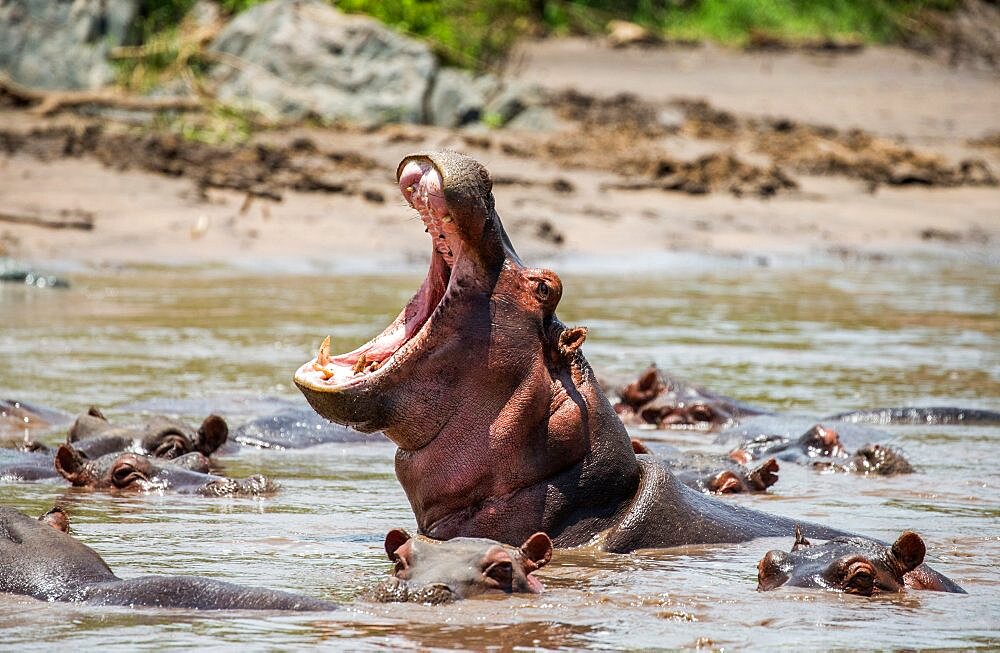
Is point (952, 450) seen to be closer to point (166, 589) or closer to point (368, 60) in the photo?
point (166, 589)

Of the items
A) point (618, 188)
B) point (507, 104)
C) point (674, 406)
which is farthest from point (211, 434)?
point (507, 104)

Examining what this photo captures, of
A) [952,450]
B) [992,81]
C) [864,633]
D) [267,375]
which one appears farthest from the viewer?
[992,81]

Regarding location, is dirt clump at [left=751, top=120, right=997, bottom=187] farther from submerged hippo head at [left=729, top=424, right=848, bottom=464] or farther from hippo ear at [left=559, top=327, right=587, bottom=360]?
hippo ear at [left=559, top=327, right=587, bottom=360]

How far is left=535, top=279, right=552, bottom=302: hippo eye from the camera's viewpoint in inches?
192

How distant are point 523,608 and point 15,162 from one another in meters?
11.4

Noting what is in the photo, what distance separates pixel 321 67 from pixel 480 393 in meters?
13.6

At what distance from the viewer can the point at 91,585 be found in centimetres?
425

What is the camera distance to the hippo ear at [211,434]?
6.84 meters

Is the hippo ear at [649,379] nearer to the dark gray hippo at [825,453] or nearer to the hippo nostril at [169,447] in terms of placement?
the dark gray hippo at [825,453]

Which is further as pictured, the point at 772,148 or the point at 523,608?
the point at 772,148

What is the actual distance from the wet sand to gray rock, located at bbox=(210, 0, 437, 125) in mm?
594

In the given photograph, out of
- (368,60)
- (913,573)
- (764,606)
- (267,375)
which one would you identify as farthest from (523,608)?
(368,60)

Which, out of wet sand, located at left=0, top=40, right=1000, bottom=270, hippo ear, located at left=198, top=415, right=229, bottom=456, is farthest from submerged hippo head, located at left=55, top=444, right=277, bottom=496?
wet sand, located at left=0, top=40, right=1000, bottom=270

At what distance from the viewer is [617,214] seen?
15992 millimetres
